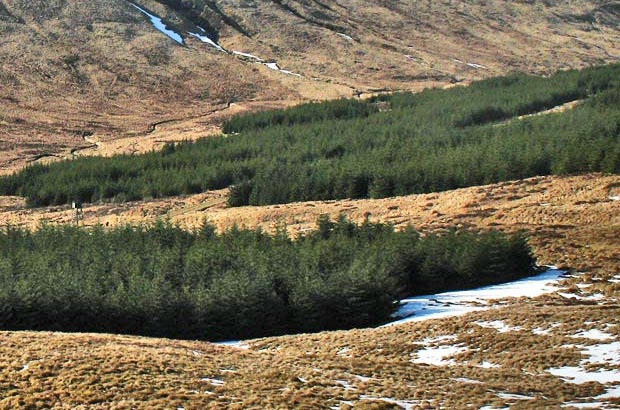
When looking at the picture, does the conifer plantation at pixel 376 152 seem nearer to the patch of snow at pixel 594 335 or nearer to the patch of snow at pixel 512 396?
the patch of snow at pixel 594 335

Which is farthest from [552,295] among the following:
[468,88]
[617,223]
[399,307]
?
[468,88]

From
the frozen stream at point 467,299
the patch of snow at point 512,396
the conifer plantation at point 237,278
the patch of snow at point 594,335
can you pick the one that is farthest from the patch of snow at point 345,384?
the conifer plantation at point 237,278

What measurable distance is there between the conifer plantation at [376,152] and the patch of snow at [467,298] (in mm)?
38905

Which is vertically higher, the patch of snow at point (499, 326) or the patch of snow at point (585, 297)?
the patch of snow at point (499, 326)

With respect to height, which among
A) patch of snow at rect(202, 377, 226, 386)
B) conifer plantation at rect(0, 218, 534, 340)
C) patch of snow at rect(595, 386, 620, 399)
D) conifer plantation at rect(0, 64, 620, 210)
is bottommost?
conifer plantation at rect(0, 64, 620, 210)

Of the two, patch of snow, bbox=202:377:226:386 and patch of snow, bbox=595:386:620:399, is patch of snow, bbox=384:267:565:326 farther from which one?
patch of snow, bbox=202:377:226:386

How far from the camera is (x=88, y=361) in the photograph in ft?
105

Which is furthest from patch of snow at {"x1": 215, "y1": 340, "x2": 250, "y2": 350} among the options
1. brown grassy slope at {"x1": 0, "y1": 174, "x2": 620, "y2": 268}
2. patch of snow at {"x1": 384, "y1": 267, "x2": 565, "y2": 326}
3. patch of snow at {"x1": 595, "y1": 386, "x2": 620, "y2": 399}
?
brown grassy slope at {"x1": 0, "y1": 174, "x2": 620, "y2": 268}

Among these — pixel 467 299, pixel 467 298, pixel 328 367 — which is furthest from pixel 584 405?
pixel 467 298

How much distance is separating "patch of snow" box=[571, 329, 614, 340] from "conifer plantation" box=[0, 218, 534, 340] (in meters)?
14.0

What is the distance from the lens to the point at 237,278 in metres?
50.1

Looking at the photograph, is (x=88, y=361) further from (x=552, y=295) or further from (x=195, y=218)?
(x=195, y=218)

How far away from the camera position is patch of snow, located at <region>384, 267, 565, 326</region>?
158ft

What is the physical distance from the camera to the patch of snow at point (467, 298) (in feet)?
158
